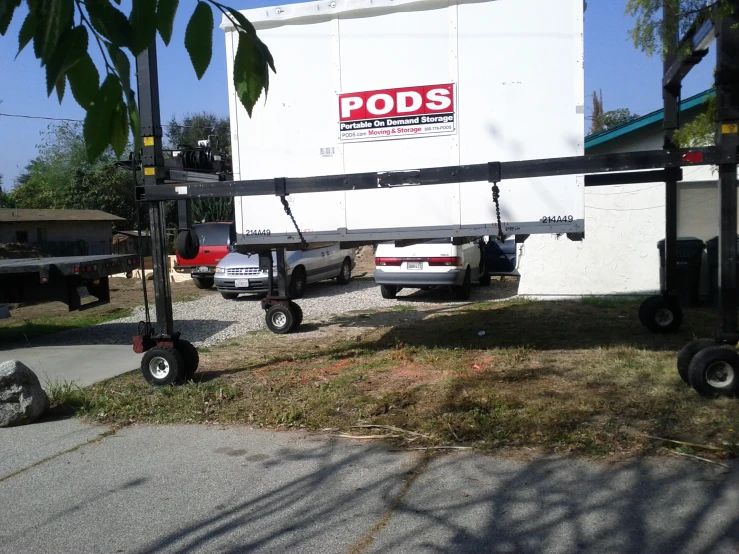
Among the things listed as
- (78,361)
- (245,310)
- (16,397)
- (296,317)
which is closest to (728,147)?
(16,397)

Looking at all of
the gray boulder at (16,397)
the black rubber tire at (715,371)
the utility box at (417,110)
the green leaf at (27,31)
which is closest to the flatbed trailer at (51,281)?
the utility box at (417,110)

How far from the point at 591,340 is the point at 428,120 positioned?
11.7 feet

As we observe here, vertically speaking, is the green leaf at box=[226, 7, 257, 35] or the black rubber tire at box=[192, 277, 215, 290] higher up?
the green leaf at box=[226, 7, 257, 35]

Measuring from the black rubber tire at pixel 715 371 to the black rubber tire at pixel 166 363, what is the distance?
4777 mm

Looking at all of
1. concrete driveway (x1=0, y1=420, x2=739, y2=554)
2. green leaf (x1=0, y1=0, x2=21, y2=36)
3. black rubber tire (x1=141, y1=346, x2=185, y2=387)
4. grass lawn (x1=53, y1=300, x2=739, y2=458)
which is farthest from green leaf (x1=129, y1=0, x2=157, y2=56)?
black rubber tire (x1=141, y1=346, x2=185, y2=387)

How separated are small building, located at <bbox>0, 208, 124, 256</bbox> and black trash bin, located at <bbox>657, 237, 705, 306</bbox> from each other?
2953 cm

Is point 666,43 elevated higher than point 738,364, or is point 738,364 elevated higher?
point 666,43

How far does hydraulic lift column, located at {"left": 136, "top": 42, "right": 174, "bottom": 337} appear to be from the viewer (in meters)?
6.98

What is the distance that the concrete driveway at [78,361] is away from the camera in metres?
8.33

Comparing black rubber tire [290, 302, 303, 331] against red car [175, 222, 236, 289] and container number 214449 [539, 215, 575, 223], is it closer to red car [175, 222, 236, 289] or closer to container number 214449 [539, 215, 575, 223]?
container number 214449 [539, 215, 575, 223]

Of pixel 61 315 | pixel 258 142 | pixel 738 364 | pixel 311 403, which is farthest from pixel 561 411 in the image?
pixel 61 315

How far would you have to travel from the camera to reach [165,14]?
2.14 m

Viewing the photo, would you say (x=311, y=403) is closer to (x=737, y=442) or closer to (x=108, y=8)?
(x=737, y=442)

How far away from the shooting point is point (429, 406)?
6266 mm
